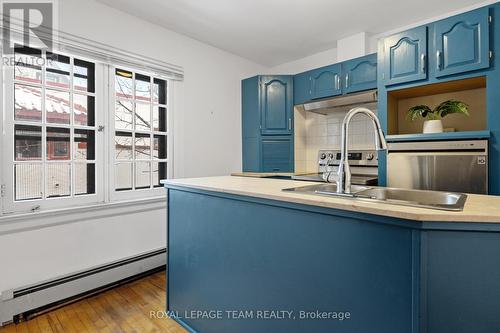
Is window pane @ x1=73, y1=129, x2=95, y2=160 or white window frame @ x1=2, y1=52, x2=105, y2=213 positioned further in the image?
window pane @ x1=73, y1=129, x2=95, y2=160

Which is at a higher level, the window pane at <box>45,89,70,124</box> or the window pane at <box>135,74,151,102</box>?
the window pane at <box>135,74,151,102</box>

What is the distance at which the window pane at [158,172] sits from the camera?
9.63 ft

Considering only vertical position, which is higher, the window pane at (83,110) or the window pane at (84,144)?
the window pane at (83,110)

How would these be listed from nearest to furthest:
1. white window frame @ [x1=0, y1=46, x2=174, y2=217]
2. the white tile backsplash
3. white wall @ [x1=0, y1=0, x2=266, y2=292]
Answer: white window frame @ [x1=0, y1=46, x2=174, y2=217]
white wall @ [x1=0, y1=0, x2=266, y2=292]
the white tile backsplash

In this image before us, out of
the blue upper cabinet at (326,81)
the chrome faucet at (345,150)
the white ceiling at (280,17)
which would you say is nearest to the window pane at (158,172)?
the white ceiling at (280,17)

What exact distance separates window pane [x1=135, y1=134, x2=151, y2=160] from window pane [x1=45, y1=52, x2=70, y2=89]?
0.76 meters

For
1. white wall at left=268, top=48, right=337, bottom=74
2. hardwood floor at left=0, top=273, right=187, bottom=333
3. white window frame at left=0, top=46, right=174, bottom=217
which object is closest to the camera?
hardwood floor at left=0, top=273, right=187, bottom=333

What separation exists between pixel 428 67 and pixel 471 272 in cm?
209

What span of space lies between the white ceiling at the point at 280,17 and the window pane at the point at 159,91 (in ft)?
1.94

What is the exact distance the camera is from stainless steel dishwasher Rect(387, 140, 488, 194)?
206 cm

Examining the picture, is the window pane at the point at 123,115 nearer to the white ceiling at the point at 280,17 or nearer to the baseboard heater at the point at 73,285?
the white ceiling at the point at 280,17

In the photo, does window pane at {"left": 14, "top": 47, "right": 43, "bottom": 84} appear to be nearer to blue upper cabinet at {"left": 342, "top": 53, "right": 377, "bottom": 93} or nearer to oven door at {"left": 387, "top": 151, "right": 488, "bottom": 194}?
blue upper cabinet at {"left": 342, "top": 53, "right": 377, "bottom": 93}

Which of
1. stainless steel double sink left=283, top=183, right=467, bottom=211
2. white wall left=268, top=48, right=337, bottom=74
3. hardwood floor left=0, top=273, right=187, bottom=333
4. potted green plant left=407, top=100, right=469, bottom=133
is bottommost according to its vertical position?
hardwood floor left=0, top=273, right=187, bottom=333

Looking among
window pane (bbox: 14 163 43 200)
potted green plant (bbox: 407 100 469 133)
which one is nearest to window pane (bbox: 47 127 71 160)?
window pane (bbox: 14 163 43 200)
